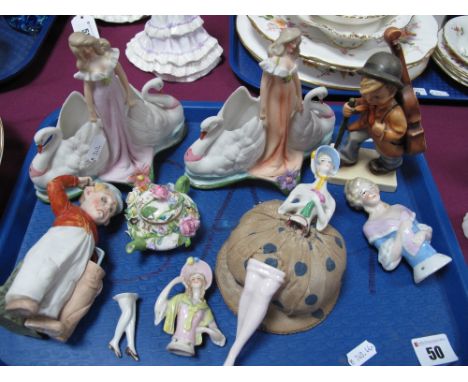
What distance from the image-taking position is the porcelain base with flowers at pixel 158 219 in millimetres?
1106

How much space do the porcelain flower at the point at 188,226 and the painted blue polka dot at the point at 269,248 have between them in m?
0.22

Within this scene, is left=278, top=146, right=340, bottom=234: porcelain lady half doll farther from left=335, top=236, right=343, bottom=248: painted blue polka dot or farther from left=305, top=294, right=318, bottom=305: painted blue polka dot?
left=305, top=294, right=318, bottom=305: painted blue polka dot

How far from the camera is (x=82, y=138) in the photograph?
1.17m

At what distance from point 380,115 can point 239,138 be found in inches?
15.1

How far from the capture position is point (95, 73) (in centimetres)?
104

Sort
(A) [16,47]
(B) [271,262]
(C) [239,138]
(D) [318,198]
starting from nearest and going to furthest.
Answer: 1. (B) [271,262]
2. (D) [318,198]
3. (C) [239,138]
4. (A) [16,47]

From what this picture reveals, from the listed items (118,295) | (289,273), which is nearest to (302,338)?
(289,273)

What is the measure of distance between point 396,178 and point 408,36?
1.97 feet

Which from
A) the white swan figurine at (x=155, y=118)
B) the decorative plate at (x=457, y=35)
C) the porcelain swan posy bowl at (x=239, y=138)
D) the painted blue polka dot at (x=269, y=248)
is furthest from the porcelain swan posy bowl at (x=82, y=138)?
the decorative plate at (x=457, y=35)

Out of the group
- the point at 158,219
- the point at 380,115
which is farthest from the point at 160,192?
the point at 380,115

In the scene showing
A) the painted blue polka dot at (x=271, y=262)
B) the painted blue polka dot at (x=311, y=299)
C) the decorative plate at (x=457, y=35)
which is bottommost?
the painted blue polka dot at (x=311, y=299)

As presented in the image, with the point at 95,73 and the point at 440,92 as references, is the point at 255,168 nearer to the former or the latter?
the point at 95,73

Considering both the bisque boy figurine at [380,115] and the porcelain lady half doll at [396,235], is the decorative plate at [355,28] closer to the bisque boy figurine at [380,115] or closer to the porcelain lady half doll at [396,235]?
the bisque boy figurine at [380,115]

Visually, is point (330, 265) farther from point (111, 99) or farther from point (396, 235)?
point (111, 99)
